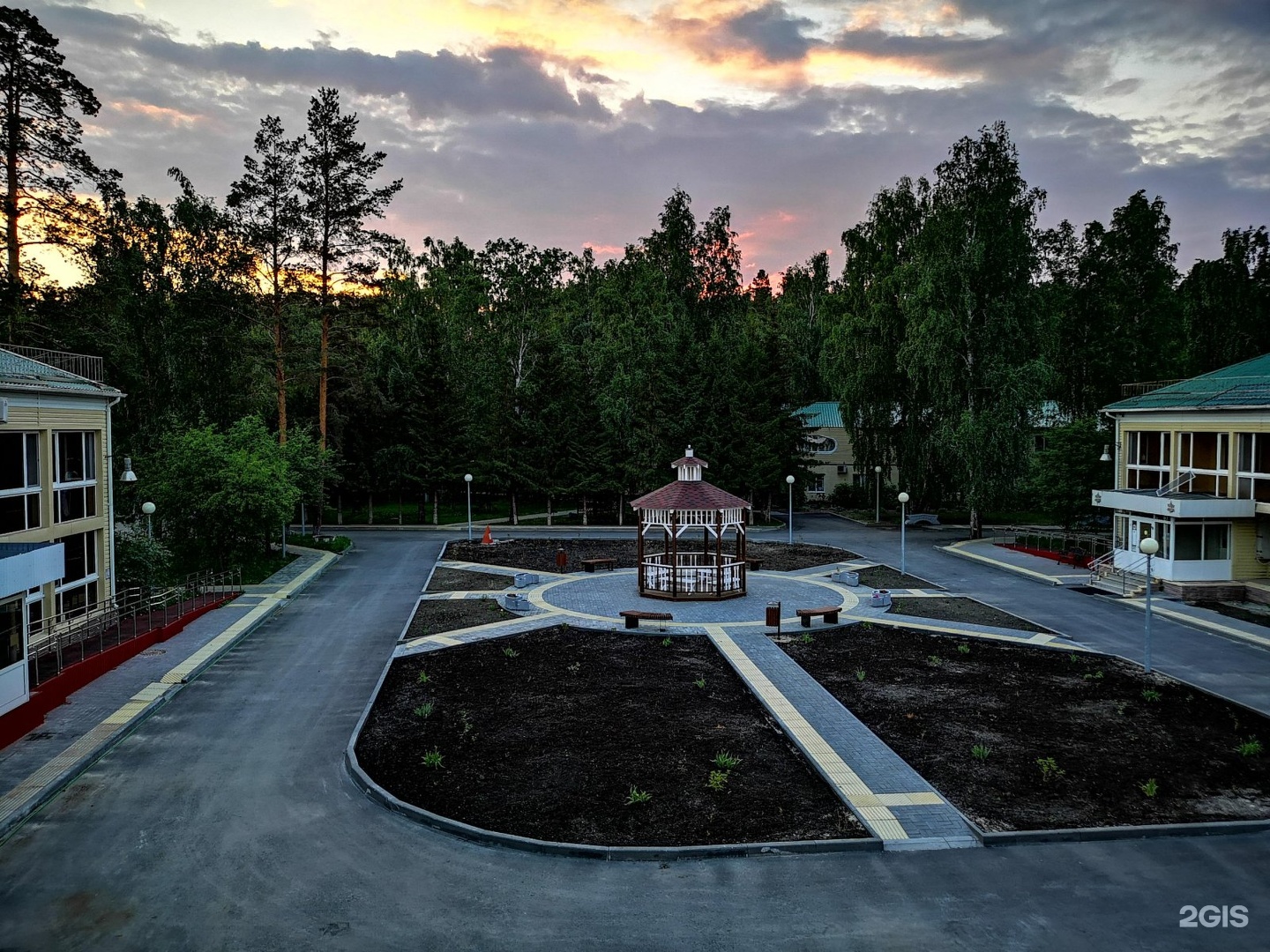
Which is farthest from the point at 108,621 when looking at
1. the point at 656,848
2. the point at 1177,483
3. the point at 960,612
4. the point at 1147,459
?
the point at 1147,459

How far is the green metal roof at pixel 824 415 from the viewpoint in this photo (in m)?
58.1

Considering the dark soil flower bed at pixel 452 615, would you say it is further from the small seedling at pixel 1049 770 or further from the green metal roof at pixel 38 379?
the small seedling at pixel 1049 770

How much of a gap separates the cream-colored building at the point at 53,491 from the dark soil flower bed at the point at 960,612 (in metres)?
21.7

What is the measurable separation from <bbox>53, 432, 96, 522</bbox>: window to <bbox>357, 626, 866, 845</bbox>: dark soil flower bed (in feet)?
32.4

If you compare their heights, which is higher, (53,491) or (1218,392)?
(1218,392)

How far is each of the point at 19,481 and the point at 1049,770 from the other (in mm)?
22335

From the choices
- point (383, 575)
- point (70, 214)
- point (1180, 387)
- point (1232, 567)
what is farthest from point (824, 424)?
point (70, 214)

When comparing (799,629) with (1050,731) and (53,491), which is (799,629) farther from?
(53,491)

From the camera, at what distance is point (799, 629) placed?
22.5 m

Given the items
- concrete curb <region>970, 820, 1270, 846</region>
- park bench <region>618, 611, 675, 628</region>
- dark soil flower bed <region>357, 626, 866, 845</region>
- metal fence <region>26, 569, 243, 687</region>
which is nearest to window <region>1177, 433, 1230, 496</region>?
park bench <region>618, 611, 675, 628</region>

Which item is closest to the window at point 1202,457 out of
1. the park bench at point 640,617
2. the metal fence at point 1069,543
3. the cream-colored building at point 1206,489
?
the cream-colored building at point 1206,489

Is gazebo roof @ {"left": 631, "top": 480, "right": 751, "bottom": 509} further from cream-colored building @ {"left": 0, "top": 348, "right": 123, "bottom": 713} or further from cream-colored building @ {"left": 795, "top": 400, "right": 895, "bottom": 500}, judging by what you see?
cream-colored building @ {"left": 795, "top": 400, "right": 895, "bottom": 500}

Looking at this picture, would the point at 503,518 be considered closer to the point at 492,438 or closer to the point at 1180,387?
the point at 492,438

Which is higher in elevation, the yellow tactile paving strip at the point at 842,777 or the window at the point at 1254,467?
the window at the point at 1254,467
